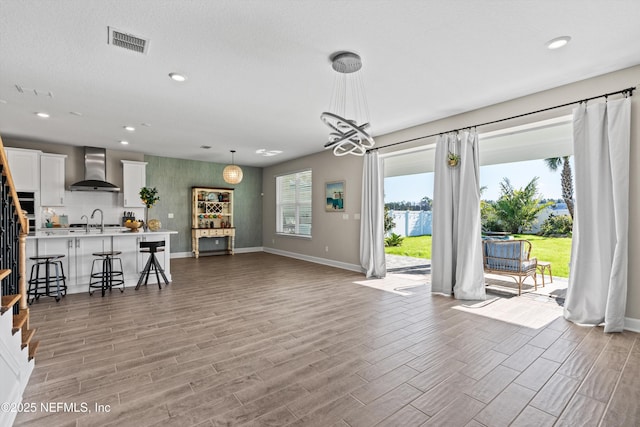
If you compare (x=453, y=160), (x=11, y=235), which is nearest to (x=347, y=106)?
(x=453, y=160)

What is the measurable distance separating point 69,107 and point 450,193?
589 cm

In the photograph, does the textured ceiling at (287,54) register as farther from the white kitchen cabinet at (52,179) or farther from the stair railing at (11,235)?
the white kitchen cabinet at (52,179)

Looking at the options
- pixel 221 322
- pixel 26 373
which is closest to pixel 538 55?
pixel 221 322

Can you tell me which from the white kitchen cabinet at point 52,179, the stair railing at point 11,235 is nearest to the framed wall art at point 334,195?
the stair railing at point 11,235

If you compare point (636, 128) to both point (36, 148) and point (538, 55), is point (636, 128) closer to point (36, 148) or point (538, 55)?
point (538, 55)

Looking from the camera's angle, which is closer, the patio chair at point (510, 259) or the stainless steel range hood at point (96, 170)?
the patio chair at point (510, 259)

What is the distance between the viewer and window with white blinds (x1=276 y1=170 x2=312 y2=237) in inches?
331

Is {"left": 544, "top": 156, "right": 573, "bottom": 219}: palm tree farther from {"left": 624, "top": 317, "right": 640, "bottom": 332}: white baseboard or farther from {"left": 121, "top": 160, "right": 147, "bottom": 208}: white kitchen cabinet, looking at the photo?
{"left": 121, "top": 160, "right": 147, "bottom": 208}: white kitchen cabinet

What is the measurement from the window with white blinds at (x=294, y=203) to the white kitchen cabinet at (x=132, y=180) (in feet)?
12.0

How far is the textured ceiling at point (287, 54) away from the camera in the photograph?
7.73 ft

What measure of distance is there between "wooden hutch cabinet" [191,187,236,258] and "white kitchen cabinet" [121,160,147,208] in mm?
1422

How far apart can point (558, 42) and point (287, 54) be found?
2512mm

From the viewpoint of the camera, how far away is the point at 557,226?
6051mm

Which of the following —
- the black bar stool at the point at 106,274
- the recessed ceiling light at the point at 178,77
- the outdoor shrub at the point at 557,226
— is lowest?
the black bar stool at the point at 106,274
